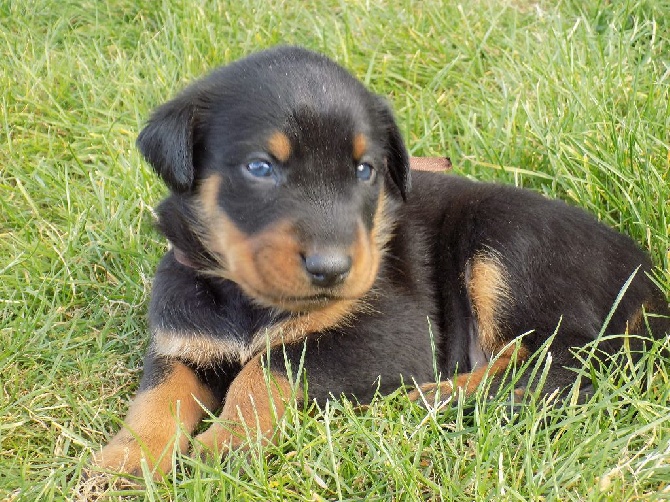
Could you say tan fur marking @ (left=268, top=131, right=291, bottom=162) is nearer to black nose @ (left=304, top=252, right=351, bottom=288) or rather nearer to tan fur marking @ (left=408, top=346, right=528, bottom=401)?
black nose @ (left=304, top=252, right=351, bottom=288)

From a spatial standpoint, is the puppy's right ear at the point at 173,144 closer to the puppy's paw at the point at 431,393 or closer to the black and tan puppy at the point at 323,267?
the black and tan puppy at the point at 323,267

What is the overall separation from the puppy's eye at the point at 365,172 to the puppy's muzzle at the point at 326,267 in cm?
41

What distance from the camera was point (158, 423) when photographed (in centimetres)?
288

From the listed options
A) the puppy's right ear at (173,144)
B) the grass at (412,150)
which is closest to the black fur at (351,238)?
the puppy's right ear at (173,144)

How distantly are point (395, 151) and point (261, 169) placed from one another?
680 mm

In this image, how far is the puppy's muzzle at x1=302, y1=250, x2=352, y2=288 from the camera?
2.59m

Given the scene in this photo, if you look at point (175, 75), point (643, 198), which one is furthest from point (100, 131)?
point (643, 198)

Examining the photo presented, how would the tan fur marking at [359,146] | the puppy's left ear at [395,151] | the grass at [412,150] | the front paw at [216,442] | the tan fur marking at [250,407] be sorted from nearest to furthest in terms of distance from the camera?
the grass at [412,150]
the front paw at [216,442]
the tan fur marking at [250,407]
the tan fur marking at [359,146]
the puppy's left ear at [395,151]

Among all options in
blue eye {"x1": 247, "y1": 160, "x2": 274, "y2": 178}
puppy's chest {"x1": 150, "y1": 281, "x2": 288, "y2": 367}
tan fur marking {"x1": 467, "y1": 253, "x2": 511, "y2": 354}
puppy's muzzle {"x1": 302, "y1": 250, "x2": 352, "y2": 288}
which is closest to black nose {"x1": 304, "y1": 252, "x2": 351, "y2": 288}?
puppy's muzzle {"x1": 302, "y1": 250, "x2": 352, "y2": 288}

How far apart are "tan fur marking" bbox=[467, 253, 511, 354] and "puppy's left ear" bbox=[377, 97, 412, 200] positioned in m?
0.41

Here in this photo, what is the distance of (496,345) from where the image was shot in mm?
3361

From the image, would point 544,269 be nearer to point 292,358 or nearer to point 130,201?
point 292,358

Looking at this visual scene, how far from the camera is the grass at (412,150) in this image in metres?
2.53

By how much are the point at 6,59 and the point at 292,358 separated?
3033mm
